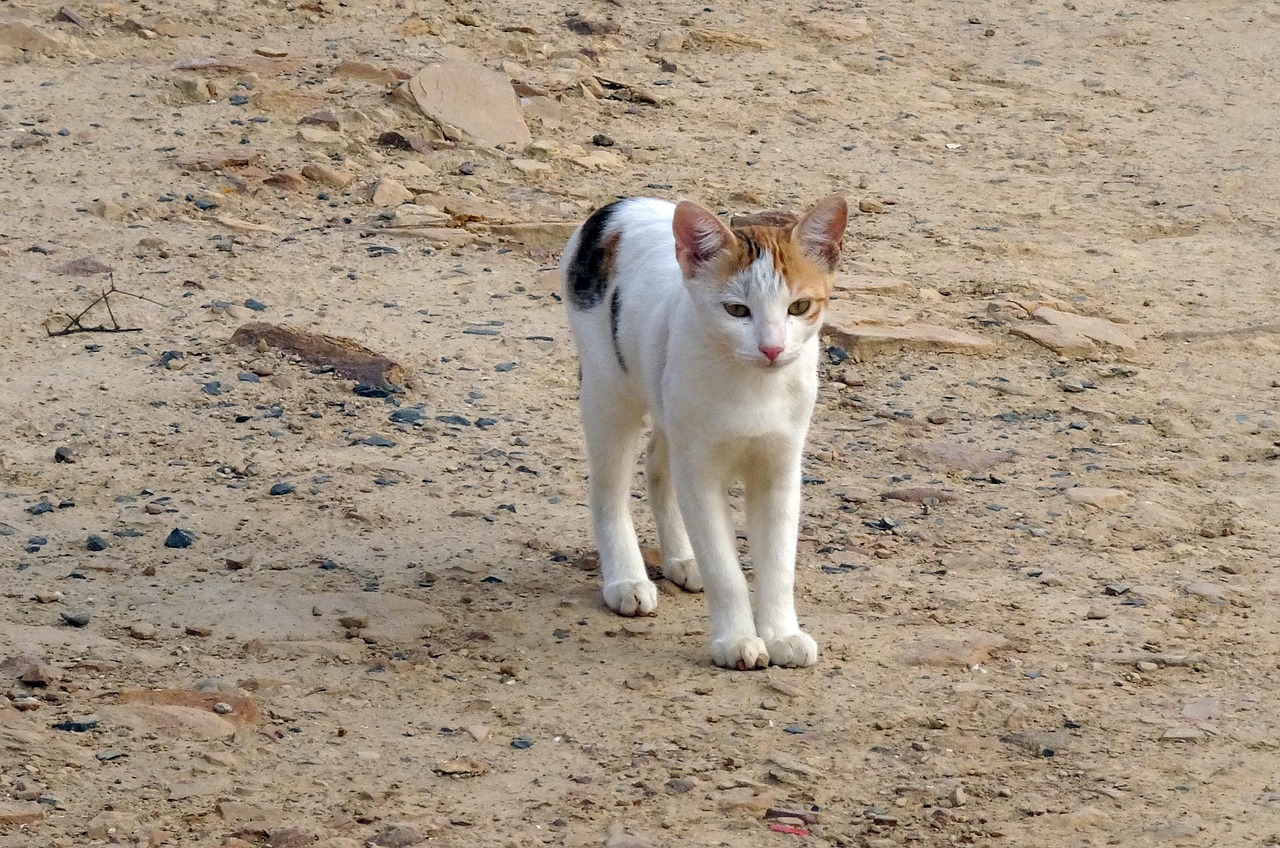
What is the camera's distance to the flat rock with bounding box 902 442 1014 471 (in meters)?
6.09

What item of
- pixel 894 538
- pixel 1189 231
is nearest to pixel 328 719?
pixel 894 538

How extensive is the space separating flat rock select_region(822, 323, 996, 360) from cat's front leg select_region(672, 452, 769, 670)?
2.57m

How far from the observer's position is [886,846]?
3.69 m

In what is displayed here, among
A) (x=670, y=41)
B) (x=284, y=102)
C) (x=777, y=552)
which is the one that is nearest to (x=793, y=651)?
(x=777, y=552)

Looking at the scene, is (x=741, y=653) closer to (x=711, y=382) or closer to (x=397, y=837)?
(x=711, y=382)

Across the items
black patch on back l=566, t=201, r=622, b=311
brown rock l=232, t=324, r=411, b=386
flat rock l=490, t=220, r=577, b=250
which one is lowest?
brown rock l=232, t=324, r=411, b=386

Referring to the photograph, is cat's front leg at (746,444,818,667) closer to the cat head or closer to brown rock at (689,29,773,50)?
the cat head

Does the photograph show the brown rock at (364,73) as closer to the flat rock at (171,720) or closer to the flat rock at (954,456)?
the flat rock at (954,456)

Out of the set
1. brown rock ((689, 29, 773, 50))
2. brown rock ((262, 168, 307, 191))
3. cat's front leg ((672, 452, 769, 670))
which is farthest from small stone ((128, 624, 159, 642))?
brown rock ((689, 29, 773, 50))

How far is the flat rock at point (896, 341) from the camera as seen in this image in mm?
7000

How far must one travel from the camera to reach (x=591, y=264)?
5.02 meters

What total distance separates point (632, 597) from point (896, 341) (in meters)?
2.53

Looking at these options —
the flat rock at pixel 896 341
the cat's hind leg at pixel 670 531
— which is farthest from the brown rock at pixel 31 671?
the flat rock at pixel 896 341

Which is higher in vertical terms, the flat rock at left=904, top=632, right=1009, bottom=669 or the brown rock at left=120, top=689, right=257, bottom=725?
the flat rock at left=904, top=632, right=1009, bottom=669
